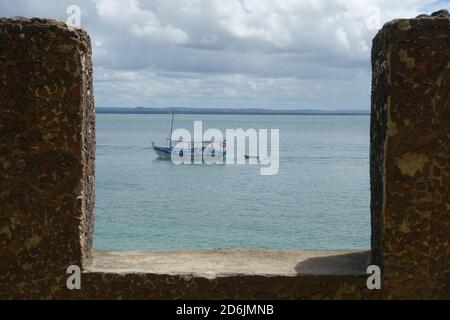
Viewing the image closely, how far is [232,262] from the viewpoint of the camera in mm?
5418

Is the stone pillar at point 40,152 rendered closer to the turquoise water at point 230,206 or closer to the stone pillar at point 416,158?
the stone pillar at point 416,158

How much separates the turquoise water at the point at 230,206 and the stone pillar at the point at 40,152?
19614 millimetres

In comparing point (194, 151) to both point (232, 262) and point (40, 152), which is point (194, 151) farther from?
point (40, 152)

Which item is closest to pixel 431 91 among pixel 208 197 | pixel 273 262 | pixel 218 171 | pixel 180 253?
pixel 273 262

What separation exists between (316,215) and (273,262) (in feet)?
85.2

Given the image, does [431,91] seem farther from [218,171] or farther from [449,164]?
[218,171]

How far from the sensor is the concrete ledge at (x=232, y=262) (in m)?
5.02

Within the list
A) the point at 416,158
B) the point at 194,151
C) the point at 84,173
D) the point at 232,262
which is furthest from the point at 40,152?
the point at 194,151

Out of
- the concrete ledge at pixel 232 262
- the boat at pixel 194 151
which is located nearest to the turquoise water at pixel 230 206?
the boat at pixel 194 151

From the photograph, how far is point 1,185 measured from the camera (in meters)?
4.80

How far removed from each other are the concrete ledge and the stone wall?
3.5 inches

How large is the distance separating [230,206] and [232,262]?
28.8 meters

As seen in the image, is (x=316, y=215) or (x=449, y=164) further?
(x=316, y=215)

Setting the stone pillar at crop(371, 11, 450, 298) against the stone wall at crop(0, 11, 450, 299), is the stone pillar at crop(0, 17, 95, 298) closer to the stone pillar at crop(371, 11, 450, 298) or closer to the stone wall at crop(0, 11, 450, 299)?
the stone wall at crop(0, 11, 450, 299)
